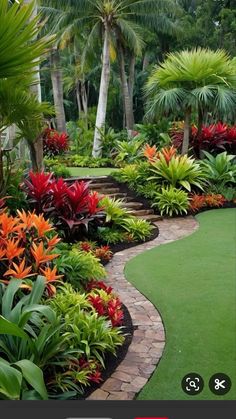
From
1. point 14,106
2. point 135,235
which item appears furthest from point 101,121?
point 14,106

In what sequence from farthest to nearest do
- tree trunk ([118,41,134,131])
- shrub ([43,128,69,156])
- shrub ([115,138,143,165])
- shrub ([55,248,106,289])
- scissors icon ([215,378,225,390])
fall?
1. tree trunk ([118,41,134,131])
2. shrub ([43,128,69,156])
3. shrub ([115,138,143,165])
4. shrub ([55,248,106,289])
5. scissors icon ([215,378,225,390])

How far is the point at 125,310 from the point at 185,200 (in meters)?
4.85

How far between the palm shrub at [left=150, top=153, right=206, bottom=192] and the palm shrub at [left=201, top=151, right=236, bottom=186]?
0.42 m

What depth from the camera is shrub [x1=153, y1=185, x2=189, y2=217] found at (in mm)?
8430

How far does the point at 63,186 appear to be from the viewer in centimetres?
621

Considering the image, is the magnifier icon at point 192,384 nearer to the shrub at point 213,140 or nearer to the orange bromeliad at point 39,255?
the orange bromeliad at point 39,255

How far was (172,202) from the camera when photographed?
332 inches

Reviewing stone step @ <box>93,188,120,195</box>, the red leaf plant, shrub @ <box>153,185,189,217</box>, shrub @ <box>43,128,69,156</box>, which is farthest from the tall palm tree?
the red leaf plant

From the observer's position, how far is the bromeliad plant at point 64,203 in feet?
19.6

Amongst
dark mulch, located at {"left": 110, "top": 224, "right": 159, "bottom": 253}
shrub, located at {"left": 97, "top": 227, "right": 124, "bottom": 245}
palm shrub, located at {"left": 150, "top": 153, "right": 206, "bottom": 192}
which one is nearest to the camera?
dark mulch, located at {"left": 110, "top": 224, "right": 159, "bottom": 253}

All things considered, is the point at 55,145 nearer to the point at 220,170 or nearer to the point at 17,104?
the point at 220,170

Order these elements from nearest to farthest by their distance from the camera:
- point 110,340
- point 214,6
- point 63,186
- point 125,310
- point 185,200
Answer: point 110,340, point 125,310, point 63,186, point 185,200, point 214,6

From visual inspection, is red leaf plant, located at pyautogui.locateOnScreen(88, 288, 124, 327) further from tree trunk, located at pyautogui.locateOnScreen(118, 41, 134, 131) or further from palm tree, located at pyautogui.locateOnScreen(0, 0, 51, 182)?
tree trunk, located at pyautogui.locateOnScreen(118, 41, 134, 131)

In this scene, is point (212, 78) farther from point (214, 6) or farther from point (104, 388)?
point (214, 6)
